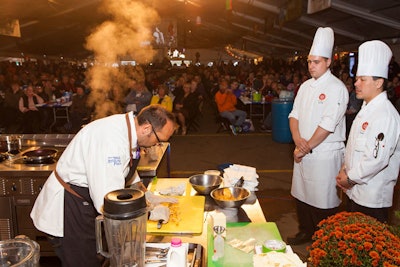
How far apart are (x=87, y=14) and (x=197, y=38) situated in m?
12.1

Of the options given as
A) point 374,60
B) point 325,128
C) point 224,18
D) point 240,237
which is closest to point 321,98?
point 325,128

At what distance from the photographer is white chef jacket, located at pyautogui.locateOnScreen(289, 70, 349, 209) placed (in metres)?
3.72

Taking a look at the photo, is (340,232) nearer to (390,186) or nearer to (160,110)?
(160,110)

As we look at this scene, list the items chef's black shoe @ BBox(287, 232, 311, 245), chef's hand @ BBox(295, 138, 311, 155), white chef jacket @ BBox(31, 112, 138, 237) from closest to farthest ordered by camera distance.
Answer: white chef jacket @ BBox(31, 112, 138, 237), chef's hand @ BBox(295, 138, 311, 155), chef's black shoe @ BBox(287, 232, 311, 245)

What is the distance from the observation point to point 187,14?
726 inches

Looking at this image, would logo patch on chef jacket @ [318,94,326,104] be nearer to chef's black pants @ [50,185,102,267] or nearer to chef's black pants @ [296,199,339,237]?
chef's black pants @ [296,199,339,237]

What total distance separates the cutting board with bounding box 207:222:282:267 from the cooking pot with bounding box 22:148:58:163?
7.91ft

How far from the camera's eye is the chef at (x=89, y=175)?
2217 millimetres

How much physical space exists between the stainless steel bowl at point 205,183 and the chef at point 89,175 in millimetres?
693

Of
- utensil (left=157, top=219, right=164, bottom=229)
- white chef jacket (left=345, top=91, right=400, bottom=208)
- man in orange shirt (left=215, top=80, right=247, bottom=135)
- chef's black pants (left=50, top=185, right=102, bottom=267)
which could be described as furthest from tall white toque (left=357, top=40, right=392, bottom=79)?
man in orange shirt (left=215, top=80, right=247, bottom=135)

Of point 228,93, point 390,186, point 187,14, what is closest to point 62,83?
point 228,93

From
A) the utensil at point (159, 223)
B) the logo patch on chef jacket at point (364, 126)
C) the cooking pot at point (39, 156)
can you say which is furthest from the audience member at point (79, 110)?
the logo patch on chef jacket at point (364, 126)

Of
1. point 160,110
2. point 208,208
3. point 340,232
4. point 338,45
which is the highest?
point 338,45

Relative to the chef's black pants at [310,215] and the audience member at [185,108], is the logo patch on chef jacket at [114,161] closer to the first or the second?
the chef's black pants at [310,215]
